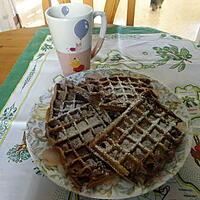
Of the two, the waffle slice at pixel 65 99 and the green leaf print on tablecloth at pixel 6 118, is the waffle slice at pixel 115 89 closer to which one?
the waffle slice at pixel 65 99

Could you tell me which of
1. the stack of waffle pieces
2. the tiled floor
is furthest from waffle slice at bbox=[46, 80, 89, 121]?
the tiled floor

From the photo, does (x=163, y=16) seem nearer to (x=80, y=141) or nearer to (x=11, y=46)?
(x=11, y=46)

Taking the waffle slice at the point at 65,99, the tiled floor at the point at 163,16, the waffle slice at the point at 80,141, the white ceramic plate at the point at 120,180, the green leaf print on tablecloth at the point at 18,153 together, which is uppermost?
the waffle slice at the point at 80,141

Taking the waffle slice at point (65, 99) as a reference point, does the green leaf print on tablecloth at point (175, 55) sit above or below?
below

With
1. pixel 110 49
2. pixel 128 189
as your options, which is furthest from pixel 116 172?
pixel 110 49

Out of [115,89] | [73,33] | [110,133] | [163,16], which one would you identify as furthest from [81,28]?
[163,16]

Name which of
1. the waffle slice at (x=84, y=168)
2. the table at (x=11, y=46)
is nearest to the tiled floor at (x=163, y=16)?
the table at (x=11, y=46)
